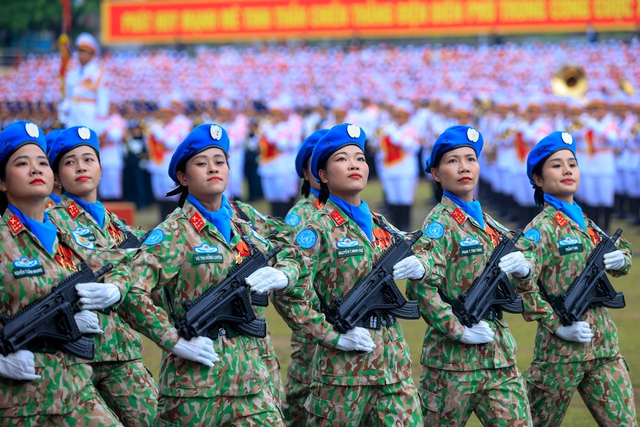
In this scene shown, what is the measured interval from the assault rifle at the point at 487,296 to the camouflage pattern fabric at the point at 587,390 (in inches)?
19.2

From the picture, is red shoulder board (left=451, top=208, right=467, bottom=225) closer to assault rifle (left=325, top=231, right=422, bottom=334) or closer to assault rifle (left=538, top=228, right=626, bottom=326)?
assault rifle (left=325, top=231, right=422, bottom=334)

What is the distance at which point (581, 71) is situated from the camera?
2614 centimetres

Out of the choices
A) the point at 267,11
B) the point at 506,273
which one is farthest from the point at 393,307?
the point at 267,11

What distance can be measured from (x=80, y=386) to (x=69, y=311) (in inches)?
14.6

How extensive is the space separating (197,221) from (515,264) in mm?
1747

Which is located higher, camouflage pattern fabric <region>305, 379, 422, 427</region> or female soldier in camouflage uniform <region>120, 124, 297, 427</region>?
female soldier in camouflage uniform <region>120, 124, 297, 427</region>

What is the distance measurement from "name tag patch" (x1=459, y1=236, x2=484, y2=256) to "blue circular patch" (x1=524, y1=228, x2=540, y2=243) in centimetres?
43

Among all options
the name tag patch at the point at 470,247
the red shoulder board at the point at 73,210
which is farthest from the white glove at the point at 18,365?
the name tag patch at the point at 470,247

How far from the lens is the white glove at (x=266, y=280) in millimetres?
4754

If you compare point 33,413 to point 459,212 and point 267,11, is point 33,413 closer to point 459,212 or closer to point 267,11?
point 459,212

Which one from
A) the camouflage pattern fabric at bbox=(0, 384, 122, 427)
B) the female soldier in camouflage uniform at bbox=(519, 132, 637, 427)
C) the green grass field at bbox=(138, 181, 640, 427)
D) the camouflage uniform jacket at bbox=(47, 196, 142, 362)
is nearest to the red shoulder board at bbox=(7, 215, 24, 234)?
the camouflage uniform jacket at bbox=(47, 196, 142, 362)

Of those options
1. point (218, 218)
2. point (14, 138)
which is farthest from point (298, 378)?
point (14, 138)

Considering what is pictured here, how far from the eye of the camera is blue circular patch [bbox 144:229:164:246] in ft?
15.8

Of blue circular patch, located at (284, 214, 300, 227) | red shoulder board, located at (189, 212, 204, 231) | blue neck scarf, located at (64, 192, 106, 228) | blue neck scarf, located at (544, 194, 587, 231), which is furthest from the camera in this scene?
blue circular patch, located at (284, 214, 300, 227)
